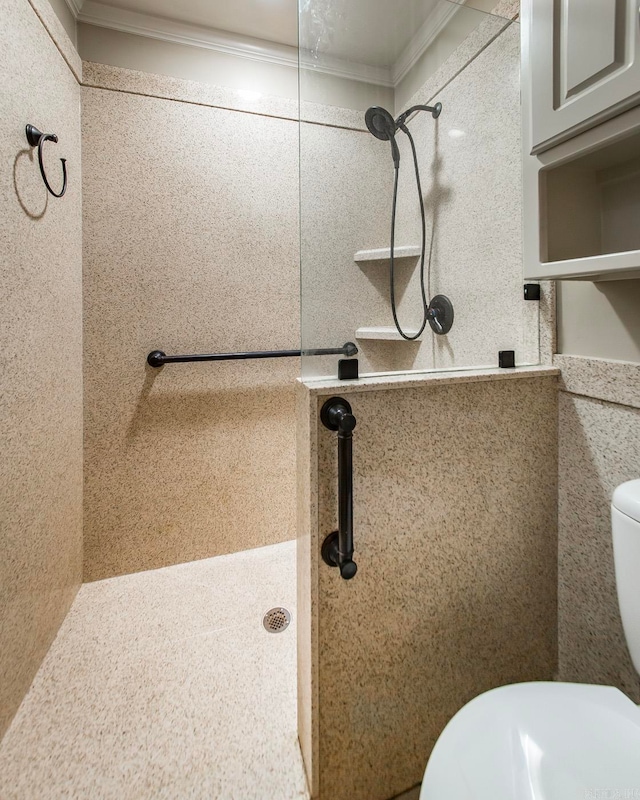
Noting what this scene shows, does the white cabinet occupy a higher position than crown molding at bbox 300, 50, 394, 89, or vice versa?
crown molding at bbox 300, 50, 394, 89

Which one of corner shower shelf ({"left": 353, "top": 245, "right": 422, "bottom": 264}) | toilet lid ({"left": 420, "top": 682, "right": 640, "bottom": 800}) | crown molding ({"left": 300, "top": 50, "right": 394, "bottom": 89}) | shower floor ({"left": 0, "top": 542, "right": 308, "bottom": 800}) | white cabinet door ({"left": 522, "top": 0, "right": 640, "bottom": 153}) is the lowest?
shower floor ({"left": 0, "top": 542, "right": 308, "bottom": 800})

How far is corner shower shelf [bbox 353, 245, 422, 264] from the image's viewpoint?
1138 millimetres

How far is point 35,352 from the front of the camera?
128 cm

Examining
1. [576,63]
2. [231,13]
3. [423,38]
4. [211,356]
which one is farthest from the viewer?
[211,356]

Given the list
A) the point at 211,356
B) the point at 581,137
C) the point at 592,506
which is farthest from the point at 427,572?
the point at 211,356

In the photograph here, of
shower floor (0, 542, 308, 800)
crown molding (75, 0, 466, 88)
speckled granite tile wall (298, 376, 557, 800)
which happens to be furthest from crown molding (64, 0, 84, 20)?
shower floor (0, 542, 308, 800)

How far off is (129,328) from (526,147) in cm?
155

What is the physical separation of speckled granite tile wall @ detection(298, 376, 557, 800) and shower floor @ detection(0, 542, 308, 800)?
0.90 feet

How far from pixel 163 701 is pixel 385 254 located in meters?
1.49

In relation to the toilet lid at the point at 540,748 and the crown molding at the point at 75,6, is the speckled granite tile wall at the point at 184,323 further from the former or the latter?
the toilet lid at the point at 540,748

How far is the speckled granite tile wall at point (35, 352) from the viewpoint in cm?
112

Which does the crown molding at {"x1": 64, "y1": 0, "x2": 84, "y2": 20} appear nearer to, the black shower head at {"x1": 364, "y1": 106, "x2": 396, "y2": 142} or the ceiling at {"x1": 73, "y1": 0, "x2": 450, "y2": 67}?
the ceiling at {"x1": 73, "y1": 0, "x2": 450, "y2": 67}

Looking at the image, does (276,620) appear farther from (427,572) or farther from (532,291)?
(532,291)

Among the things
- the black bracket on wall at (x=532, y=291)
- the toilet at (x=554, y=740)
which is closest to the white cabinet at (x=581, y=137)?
the black bracket on wall at (x=532, y=291)
